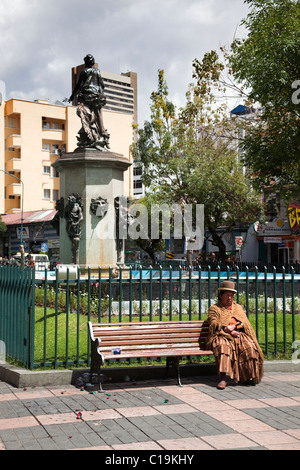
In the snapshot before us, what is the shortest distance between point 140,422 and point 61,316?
19.6 ft

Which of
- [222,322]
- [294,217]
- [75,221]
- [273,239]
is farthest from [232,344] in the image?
[273,239]

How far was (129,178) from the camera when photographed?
2625 inches

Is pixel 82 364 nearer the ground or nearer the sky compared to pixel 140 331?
nearer the ground

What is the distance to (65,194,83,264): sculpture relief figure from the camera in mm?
15500

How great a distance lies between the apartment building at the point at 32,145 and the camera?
6144cm

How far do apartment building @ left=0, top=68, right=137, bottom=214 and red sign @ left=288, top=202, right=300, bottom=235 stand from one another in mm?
28997

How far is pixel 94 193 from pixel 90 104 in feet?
8.49

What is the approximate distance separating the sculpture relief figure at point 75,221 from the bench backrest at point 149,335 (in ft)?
25.1

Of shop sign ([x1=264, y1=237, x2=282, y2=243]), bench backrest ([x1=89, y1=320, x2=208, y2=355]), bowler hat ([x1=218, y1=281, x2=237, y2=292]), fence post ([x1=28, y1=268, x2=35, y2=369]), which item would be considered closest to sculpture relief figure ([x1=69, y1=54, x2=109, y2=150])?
fence post ([x1=28, y1=268, x2=35, y2=369])

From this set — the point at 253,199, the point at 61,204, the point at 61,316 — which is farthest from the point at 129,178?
the point at 61,316

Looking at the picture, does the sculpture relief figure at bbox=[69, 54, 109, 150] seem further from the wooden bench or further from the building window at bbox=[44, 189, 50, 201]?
the building window at bbox=[44, 189, 50, 201]

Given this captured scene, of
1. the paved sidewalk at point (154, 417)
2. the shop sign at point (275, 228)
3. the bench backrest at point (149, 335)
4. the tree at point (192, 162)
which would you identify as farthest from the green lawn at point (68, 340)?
the shop sign at point (275, 228)

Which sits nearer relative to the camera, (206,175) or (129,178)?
(206,175)

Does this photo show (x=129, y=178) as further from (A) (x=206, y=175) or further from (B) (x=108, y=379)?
(B) (x=108, y=379)
